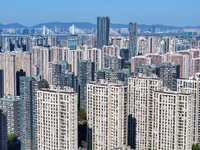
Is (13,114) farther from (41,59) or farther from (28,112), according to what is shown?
(41,59)

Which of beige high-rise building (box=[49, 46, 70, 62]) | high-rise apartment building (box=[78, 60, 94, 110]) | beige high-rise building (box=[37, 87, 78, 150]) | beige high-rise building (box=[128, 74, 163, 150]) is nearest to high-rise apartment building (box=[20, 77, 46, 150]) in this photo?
beige high-rise building (box=[37, 87, 78, 150])

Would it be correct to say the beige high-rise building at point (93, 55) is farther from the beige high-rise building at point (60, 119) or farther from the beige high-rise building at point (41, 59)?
the beige high-rise building at point (60, 119)

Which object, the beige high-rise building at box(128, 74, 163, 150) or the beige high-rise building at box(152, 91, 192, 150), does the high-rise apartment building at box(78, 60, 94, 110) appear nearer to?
the beige high-rise building at box(128, 74, 163, 150)

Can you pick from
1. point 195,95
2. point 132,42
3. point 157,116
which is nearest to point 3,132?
Result: point 157,116

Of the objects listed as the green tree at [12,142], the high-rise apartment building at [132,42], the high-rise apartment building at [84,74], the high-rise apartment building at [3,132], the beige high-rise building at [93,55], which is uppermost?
the high-rise apartment building at [132,42]

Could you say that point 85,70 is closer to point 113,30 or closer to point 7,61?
point 7,61

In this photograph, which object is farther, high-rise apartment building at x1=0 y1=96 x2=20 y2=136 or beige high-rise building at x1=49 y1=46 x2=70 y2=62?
beige high-rise building at x1=49 y1=46 x2=70 y2=62

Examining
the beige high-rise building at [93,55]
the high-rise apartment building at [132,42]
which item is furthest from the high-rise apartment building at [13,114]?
the high-rise apartment building at [132,42]
